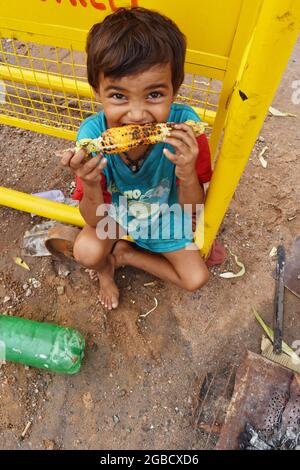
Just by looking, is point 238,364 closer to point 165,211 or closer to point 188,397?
point 188,397

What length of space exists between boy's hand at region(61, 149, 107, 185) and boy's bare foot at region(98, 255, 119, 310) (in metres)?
1.07

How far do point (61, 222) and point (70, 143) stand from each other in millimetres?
980

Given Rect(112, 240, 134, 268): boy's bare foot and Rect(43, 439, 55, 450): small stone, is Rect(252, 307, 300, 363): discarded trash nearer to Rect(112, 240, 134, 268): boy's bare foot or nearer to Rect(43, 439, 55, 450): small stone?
Rect(112, 240, 134, 268): boy's bare foot

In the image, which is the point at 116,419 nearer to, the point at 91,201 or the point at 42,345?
the point at 42,345

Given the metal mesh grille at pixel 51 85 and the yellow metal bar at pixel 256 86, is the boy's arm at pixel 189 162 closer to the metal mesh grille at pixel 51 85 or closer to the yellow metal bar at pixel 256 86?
the yellow metal bar at pixel 256 86

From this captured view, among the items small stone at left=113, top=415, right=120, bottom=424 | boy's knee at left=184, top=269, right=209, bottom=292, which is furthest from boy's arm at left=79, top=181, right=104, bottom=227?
small stone at left=113, top=415, right=120, bottom=424

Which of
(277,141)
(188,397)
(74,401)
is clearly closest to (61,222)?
(74,401)

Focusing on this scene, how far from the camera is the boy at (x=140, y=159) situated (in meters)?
1.64

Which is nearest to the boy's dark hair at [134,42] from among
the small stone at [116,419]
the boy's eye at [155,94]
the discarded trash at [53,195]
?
the boy's eye at [155,94]

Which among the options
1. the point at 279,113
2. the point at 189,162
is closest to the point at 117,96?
the point at 189,162

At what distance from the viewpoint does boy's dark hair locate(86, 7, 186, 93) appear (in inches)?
63.9

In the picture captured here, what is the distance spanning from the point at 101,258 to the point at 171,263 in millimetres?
475

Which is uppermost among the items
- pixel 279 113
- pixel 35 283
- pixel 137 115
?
pixel 137 115

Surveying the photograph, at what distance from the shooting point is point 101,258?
2.56 m
